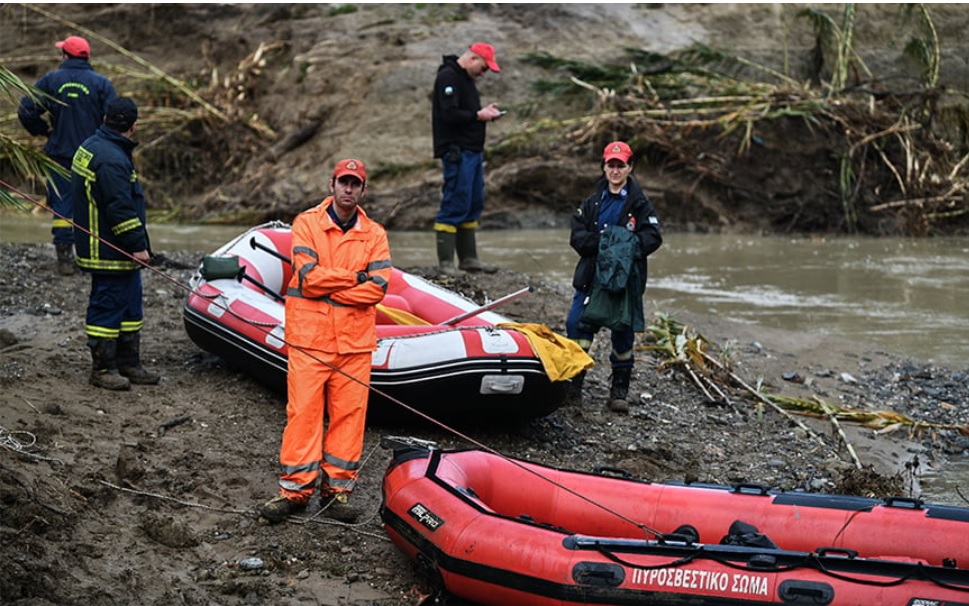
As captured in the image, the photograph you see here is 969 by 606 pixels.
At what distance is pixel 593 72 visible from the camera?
1733 centimetres

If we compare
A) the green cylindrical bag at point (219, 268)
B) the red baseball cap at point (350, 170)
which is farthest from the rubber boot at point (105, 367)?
the red baseball cap at point (350, 170)

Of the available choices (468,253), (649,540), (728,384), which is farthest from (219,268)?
(649,540)

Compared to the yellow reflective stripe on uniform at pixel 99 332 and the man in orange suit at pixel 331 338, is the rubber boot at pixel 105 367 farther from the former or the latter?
the man in orange suit at pixel 331 338

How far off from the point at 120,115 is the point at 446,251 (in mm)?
3818

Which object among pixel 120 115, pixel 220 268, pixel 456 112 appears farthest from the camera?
pixel 456 112

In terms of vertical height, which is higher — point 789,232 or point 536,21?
point 536,21

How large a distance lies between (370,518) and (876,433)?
381cm

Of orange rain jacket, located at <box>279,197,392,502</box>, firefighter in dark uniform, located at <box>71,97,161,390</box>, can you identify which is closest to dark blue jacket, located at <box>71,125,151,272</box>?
firefighter in dark uniform, located at <box>71,97,161,390</box>

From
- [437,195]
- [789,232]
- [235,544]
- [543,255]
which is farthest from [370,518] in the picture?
[789,232]

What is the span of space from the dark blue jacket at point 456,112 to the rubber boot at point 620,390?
2.64 meters

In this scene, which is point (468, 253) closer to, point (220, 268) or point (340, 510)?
point (220, 268)

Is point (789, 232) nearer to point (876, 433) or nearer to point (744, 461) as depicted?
point (876, 433)

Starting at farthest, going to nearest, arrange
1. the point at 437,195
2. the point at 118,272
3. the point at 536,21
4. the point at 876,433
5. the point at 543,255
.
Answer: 1. the point at 536,21
2. the point at 437,195
3. the point at 543,255
4. the point at 876,433
5. the point at 118,272

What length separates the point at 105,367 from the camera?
7.53m
